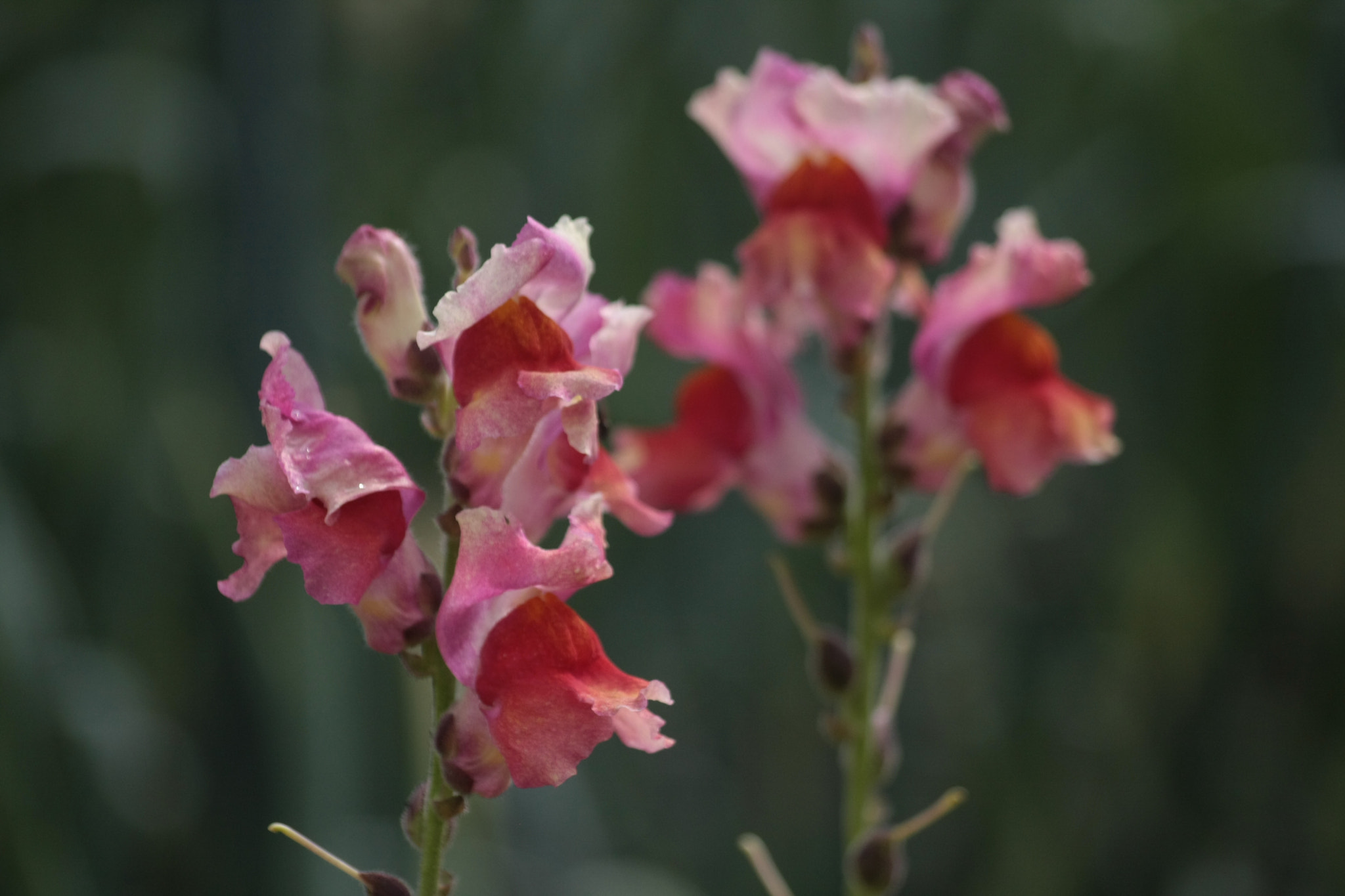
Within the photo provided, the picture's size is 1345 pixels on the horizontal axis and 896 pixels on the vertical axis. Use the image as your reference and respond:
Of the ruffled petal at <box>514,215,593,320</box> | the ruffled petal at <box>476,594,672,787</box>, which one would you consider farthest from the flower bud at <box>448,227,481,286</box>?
the ruffled petal at <box>476,594,672,787</box>

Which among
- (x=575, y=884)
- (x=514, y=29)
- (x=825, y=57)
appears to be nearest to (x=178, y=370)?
(x=514, y=29)

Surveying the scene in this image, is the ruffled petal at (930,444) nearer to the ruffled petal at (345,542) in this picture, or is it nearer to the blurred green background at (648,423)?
the ruffled petal at (345,542)

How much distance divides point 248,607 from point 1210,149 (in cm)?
137

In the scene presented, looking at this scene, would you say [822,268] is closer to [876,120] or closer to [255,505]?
[876,120]

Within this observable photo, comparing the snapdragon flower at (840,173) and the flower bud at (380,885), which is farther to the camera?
the snapdragon flower at (840,173)

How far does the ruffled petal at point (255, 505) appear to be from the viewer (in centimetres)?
53

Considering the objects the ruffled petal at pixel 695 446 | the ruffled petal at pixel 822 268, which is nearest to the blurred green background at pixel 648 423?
the ruffled petal at pixel 695 446

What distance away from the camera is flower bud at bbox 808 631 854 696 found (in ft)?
2.72

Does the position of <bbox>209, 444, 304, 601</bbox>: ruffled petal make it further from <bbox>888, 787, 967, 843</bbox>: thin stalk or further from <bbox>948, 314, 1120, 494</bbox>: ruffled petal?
<bbox>948, 314, 1120, 494</bbox>: ruffled petal

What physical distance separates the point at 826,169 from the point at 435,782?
0.48 m

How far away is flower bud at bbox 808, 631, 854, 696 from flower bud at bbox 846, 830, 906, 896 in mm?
98

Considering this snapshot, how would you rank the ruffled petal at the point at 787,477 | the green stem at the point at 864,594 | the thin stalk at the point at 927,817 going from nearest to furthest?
the thin stalk at the point at 927,817, the green stem at the point at 864,594, the ruffled petal at the point at 787,477

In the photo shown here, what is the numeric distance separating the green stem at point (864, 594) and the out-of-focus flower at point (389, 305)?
36 centimetres

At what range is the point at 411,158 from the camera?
1981 millimetres
